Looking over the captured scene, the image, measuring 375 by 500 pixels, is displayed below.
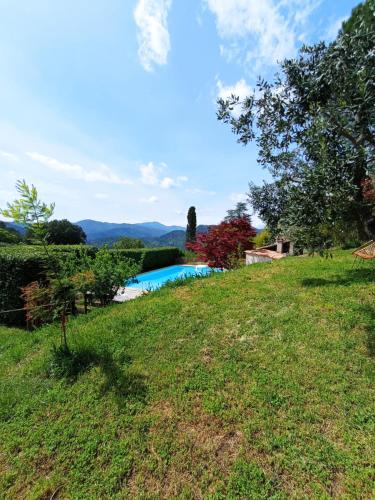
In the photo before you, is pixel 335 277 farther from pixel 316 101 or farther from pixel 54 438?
pixel 54 438

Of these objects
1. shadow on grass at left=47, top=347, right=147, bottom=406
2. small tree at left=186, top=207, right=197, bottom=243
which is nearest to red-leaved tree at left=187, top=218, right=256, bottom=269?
shadow on grass at left=47, top=347, right=147, bottom=406

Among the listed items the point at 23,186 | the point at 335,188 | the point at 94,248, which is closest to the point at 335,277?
the point at 335,188

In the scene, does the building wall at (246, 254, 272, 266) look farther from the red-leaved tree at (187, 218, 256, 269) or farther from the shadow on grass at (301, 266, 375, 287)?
the shadow on grass at (301, 266, 375, 287)

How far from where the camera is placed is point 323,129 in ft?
11.2

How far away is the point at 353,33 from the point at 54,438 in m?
6.02

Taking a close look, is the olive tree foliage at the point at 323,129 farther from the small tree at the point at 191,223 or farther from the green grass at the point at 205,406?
the small tree at the point at 191,223

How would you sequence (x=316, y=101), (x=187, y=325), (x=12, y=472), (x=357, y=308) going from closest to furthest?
(x=12, y=472), (x=316, y=101), (x=357, y=308), (x=187, y=325)

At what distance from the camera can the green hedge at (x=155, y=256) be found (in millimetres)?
19881

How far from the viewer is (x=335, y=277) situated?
5.59m

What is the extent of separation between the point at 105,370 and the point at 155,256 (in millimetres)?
18334

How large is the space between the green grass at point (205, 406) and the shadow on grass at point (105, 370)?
0.06 feet

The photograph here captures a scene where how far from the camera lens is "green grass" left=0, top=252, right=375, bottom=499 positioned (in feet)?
6.74

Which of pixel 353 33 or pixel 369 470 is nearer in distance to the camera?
pixel 369 470

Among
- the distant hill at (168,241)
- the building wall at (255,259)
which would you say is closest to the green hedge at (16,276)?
the building wall at (255,259)
